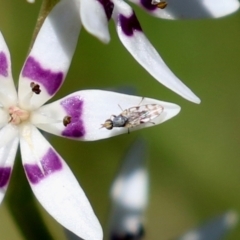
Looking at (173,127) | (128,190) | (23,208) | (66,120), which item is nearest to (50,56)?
(66,120)

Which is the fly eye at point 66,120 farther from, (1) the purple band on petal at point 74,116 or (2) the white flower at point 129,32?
(2) the white flower at point 129,32

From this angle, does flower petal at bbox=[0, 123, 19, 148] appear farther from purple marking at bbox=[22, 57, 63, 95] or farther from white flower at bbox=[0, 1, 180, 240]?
purple marking at bbox=[22, 57, 63, 95]

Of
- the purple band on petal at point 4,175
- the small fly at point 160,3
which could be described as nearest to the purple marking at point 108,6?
the small fly at point 160,3

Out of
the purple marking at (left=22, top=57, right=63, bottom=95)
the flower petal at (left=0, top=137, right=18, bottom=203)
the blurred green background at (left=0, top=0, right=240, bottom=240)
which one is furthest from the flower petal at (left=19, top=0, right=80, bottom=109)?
the blurred green background at (left=0, top=0, right=240, bottom=240)

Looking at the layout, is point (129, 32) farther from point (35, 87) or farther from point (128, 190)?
point (128, 190)

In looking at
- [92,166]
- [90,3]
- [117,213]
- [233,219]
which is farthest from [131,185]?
[92,166]

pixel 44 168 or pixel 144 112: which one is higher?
pixel 144 112
